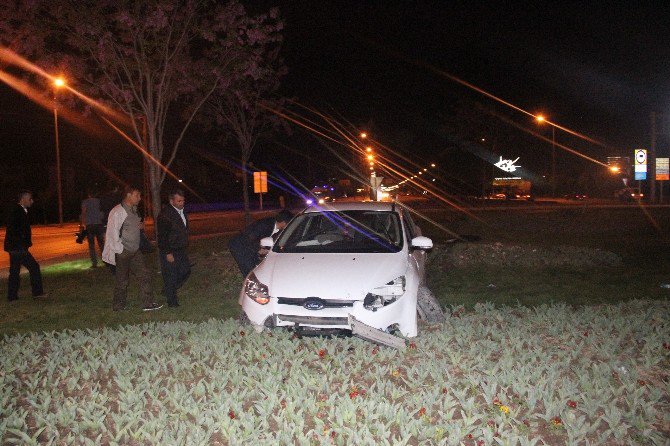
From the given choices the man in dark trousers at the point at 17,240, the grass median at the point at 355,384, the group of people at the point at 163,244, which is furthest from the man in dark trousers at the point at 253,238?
the man in dark trousers at the point at 17,240

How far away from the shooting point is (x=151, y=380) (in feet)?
15.7

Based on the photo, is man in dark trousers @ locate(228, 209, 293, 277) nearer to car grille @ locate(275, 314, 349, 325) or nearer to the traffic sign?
car grille @ locate(275, 314, 349, 325)

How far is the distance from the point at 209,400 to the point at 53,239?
2350 centimetres

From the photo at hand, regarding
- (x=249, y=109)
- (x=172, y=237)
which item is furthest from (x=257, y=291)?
(x=249, y=109)

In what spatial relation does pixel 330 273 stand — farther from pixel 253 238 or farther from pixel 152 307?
pixel 152 307

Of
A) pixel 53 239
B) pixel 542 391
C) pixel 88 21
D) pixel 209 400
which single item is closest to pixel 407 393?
pixel 542 391

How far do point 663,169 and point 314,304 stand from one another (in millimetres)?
47663

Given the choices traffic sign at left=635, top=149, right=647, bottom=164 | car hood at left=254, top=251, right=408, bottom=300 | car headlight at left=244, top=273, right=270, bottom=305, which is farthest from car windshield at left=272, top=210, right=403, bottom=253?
traffic sign at left=635, top=149, right=647, bottom=164

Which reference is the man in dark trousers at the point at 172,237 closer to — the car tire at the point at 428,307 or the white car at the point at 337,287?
the white car at the point at 337,287

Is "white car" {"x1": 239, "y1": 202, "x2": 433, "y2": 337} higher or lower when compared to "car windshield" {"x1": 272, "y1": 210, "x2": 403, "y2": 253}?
lower

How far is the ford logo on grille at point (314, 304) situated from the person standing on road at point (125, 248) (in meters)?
4.12

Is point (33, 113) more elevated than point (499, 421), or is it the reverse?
point (33, 113)

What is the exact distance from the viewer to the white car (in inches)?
239

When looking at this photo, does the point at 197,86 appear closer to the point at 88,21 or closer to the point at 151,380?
the point at 88,21
